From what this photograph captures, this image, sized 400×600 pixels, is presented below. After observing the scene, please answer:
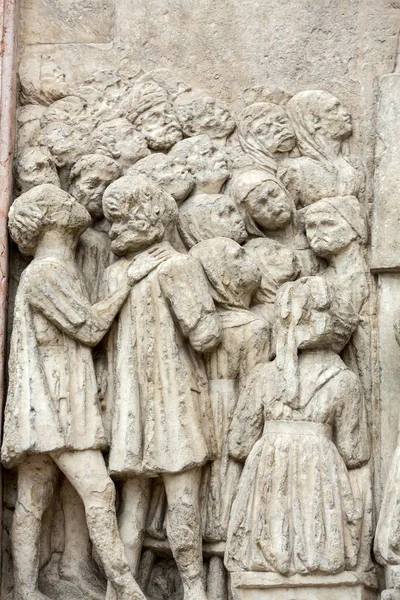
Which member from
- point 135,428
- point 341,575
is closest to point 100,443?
point 135,428

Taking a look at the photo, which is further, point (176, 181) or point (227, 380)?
point (176, 181)

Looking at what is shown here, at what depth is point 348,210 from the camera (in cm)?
744

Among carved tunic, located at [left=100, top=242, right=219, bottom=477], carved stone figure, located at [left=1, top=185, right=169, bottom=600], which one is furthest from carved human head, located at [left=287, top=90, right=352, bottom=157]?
carved stone figure, located at [left=1, top=185, right=169, bottom=600]

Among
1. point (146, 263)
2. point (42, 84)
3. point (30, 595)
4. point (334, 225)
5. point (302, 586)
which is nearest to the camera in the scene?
point (302, 586)

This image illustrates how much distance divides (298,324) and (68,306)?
1.06 m

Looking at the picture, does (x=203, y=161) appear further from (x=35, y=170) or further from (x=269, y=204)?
(x=35, y=170)

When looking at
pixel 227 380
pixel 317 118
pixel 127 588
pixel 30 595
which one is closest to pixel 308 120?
pixel 317 118

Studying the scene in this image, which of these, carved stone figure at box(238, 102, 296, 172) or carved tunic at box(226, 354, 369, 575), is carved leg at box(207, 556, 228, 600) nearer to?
carved tunic at box(226, 354, 369, 575)

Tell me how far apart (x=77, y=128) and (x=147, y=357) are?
1.27 metres

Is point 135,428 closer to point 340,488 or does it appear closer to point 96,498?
point 96,498

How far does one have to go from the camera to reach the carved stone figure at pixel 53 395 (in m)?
7.12

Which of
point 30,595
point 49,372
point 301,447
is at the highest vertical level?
point 49,372

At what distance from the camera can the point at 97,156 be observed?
24.9ft

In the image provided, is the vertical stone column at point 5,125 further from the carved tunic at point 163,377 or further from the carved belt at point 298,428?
the carved belt at point 298,428
